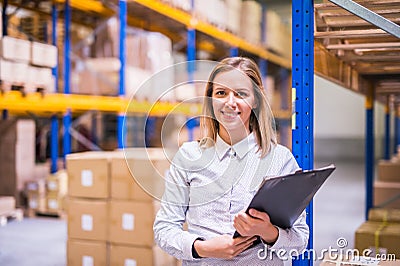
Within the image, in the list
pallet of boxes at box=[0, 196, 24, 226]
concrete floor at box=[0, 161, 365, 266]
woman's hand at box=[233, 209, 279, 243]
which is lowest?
concrete floor at box=[0, 161, 365, 266]

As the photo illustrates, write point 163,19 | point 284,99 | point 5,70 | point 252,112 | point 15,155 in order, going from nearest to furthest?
point 252,112 → point 5,70 → point 15,155 → point 163,19 → point 284,99

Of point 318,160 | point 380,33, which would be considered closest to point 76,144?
point 318,160

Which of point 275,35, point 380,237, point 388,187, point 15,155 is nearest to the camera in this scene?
point 380,237

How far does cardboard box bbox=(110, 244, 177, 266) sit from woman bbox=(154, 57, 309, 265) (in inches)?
96.7

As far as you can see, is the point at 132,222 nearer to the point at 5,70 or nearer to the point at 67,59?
the point at 5,70

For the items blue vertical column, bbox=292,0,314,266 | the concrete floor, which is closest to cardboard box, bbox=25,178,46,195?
the concrete floor

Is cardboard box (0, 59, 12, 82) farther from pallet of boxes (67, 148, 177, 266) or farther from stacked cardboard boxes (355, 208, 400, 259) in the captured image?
stacked cardboard boxes (355, 208, 400, 259)

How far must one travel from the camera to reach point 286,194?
168 centimetres

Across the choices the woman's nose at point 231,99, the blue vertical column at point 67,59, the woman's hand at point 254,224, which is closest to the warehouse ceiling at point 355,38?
the woman's nose at point 231,99

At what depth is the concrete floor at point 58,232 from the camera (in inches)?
213

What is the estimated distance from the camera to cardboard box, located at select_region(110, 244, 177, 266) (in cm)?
437

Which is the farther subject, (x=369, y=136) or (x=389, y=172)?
(x=389, y=172)

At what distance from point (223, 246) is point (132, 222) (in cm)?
273

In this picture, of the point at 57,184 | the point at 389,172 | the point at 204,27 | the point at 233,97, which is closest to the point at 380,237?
the point at 233,97
